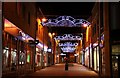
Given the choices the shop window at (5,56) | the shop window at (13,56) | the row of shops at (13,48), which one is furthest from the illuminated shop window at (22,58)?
the shop window at (5,56)

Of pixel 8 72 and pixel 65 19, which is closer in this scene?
pixel 8 72

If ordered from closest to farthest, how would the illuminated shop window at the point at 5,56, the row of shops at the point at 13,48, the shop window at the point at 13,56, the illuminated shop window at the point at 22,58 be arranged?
1. the illuminated shop window at the point at 5,56
2. the row of shops at the point at 13,48
3. the shop window at the point at 13,56
4. the illuminated shop window at the point at 22,58

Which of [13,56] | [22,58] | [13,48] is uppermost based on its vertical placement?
[13,48]

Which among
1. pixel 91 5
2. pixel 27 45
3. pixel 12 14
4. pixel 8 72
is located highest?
pixel 91 5

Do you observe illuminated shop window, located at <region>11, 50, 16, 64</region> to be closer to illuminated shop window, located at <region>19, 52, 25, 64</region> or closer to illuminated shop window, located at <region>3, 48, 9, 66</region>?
illuminated shop window, located at <region>3, 48, 9, 66</region>

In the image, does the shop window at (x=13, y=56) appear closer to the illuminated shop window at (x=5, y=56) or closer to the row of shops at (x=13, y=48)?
the row of shops at (x=13, y=48)

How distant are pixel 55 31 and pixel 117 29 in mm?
47257

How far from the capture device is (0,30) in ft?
55.8

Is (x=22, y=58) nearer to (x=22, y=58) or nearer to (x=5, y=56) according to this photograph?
(x=22, y=58)

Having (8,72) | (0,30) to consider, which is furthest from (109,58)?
(0,30)

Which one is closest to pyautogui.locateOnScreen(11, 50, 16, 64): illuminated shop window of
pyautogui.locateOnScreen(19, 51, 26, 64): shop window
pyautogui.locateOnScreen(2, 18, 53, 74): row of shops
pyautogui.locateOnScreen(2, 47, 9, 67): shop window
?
pyautogui.locateOnScreen(2, 18, 53, 74): row of shops

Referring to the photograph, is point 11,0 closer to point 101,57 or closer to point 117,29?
point 117,29

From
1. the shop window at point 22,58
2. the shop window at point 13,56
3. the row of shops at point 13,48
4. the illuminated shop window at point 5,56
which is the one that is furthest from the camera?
the shop window at point 22,58

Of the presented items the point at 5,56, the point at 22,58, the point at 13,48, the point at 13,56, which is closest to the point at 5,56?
the point at 5,56
